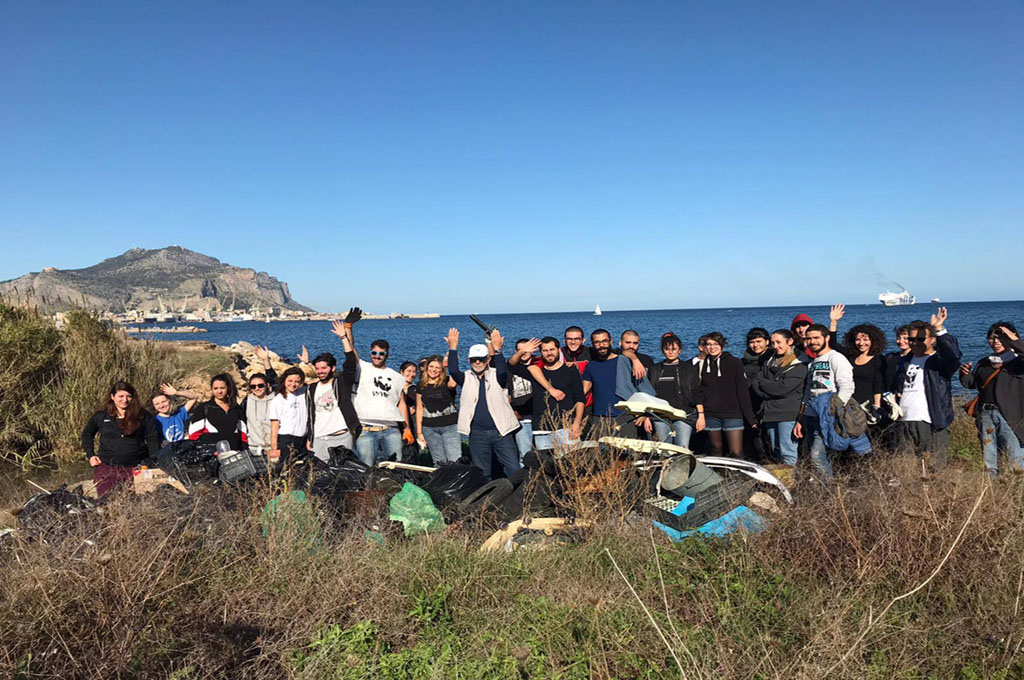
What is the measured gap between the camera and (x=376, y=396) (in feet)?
24.9

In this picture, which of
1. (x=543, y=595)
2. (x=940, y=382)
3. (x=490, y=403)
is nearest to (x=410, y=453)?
(x=490, y=403)

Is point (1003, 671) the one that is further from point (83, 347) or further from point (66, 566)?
point (83, 347)

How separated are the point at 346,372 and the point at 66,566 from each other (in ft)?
14.1

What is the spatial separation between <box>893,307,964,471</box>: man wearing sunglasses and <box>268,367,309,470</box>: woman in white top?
264 inches

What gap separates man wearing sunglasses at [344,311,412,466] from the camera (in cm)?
752

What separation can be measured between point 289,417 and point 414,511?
2728mm

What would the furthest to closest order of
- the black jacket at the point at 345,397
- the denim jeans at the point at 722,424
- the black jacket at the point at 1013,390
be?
the black jacket at the point at 345,397
the denim jeans at the point at 722,424
the black jacket at the point at 1013,390

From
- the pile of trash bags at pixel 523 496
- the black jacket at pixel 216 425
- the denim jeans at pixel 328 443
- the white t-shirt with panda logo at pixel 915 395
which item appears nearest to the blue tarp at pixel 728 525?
the pile of trash bags at pixel 523 496

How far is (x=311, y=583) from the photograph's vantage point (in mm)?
4047

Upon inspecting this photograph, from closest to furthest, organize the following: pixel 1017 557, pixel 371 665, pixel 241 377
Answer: pixel 371 665 → pixel 1017 557 → pixel 241 377

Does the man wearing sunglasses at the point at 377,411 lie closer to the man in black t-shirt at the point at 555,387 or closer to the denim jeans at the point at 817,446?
the man in black t-shirt at the point at 555,387

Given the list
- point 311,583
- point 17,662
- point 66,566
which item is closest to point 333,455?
point 311,583

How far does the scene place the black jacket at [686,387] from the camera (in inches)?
297

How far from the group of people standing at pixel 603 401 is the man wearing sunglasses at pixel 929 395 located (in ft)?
0.05
